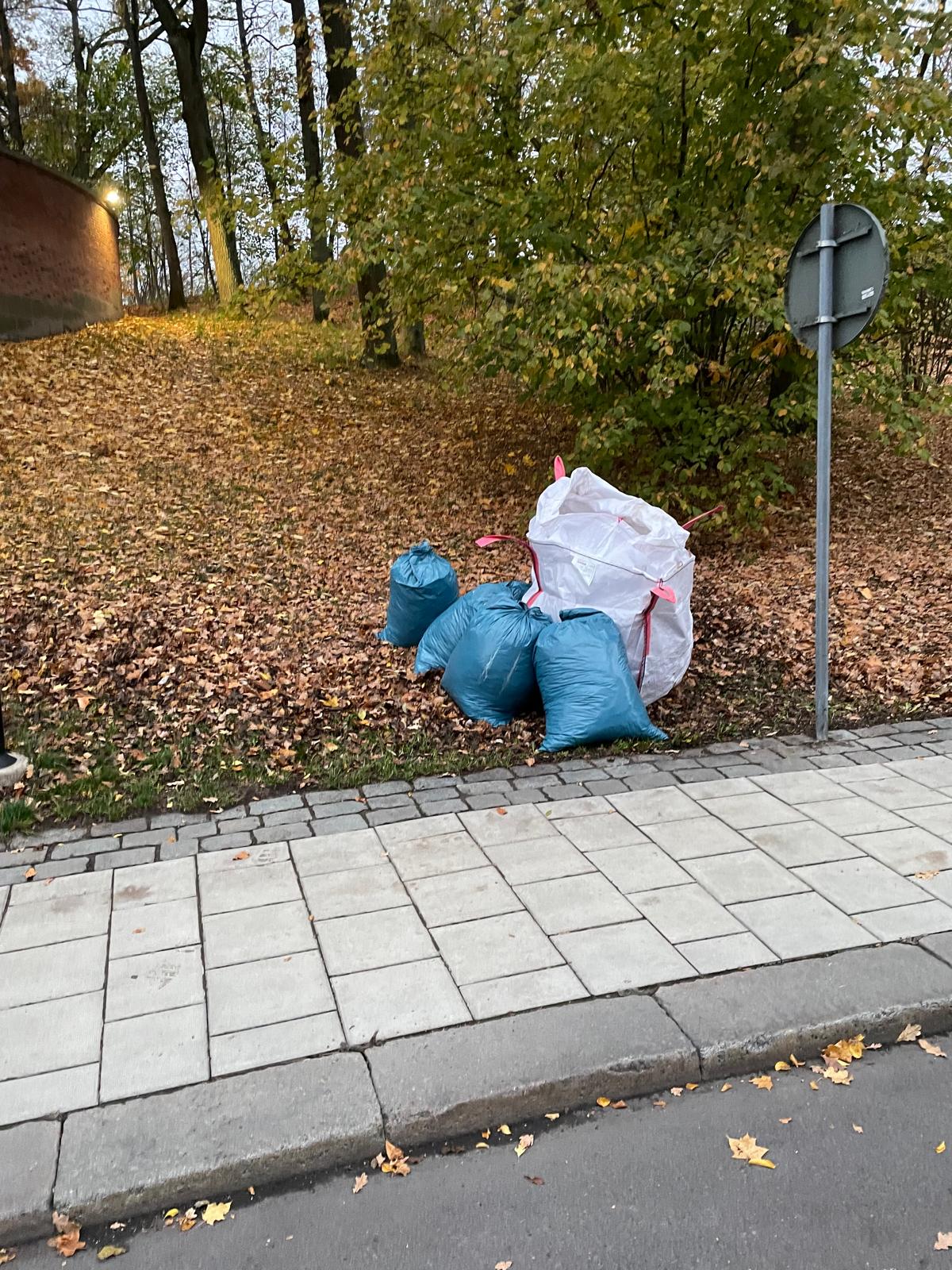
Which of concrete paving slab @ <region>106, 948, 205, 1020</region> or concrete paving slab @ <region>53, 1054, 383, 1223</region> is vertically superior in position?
concrete paving slab @ <region>106, 948, 205, 1020</region>

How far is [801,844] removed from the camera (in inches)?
161

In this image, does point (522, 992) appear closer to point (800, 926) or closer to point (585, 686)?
point (800, 926)

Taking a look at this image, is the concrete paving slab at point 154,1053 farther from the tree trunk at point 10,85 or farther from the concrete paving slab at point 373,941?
the tree trunk at point 10,85

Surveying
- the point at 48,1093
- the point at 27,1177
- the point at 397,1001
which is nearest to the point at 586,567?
the point at 397,1001

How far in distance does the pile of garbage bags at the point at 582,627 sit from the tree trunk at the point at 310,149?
5131 millimetres

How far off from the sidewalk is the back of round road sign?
235 centimetres

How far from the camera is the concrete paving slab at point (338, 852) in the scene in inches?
155

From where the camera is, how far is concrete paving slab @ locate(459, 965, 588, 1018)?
2988 mm

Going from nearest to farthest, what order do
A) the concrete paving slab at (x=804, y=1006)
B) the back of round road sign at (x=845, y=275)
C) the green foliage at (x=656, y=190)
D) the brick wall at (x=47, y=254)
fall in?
1. the concrete paving slab at (x=804, y=1006)
2. the back of round road sign at (x=845, y=275)
3. the green foliage at (x=656, y=190)
4. the brick wall at (x=47, y=254)

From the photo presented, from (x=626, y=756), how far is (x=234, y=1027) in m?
2.80

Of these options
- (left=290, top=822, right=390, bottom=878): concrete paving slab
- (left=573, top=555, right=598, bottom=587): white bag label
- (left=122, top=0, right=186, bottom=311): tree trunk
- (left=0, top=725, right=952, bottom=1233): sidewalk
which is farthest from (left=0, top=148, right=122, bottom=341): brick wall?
(left=0, top=725, right=952, bottom=1233): sidewalk

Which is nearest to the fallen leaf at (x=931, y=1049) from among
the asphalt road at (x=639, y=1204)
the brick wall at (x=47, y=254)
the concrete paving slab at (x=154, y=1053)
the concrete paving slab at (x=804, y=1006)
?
the concrete paving slab at (x=804, y=1006)

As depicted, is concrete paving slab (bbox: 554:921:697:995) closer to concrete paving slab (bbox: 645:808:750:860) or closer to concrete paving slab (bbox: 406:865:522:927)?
concrete paving slab (bbox: 406:865:522:927)

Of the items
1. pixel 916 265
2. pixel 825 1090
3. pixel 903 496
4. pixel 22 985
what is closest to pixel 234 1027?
pixel 22 985
